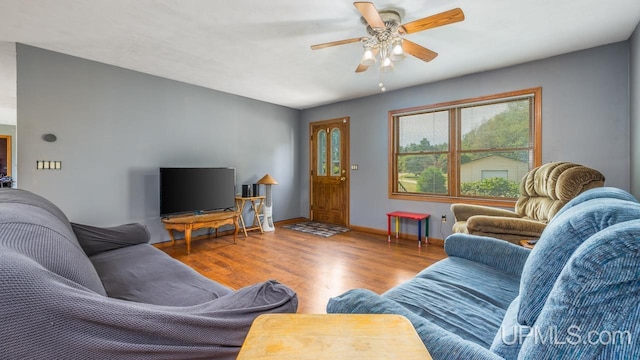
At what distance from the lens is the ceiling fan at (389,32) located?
6.66ft

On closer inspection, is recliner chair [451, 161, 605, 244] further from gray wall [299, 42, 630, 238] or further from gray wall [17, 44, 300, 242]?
gray wall [17, 44, 300, 242]

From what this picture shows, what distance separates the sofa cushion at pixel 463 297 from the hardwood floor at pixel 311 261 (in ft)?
3.26

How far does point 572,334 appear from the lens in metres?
0.59

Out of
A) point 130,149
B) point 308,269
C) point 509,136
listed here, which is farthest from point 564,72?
point 130,149

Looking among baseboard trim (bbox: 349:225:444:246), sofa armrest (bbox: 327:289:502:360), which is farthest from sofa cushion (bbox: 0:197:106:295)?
baseboard trim (bbox: 349:225:444:246)

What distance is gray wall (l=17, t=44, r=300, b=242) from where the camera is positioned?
3.14 metres

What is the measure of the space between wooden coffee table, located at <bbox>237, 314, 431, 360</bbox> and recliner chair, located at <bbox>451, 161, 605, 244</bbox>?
242cm

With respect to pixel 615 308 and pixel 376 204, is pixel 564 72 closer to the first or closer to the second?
pixel 376 204

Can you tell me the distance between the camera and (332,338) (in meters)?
0.61

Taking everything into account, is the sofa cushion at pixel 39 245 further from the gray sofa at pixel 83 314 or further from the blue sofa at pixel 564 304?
the blue sofa at pixel 564 304

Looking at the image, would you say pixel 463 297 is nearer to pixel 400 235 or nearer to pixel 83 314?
pixel 83 314

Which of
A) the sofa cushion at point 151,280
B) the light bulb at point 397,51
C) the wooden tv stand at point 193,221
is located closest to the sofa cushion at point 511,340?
the sofa cushion at point 151,280

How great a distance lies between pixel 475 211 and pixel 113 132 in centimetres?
482

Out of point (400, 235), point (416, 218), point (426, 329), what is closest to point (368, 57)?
point (426, 329)
